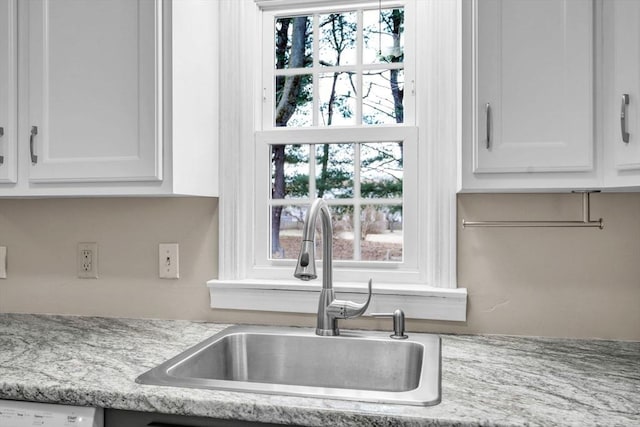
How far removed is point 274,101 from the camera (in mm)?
1878

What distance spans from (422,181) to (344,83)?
46cm

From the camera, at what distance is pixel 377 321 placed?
170 centimetres

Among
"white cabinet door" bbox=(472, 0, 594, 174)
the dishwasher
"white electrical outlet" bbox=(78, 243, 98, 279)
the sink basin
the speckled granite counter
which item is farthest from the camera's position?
"white electrical outlet" bbox=(78, 243, 98, 279)

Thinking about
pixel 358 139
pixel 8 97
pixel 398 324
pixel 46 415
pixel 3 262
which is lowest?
pixel 46 415

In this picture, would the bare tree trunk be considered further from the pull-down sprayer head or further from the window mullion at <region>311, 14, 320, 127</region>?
the pull-down sprayer head

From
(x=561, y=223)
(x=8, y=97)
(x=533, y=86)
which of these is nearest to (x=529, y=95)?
(x=533, y=86)

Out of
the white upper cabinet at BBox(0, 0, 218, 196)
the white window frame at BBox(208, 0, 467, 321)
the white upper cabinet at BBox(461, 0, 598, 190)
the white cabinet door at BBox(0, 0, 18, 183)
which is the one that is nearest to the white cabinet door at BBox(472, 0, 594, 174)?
the white upper cabinet at BBox(461, 0, 598, 190)

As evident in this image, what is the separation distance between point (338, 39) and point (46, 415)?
4.78 ft

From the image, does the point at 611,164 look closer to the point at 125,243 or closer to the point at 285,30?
the point at 285,30

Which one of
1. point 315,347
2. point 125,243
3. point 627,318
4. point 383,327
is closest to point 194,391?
point 315,347

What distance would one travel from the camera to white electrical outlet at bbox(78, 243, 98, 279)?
1926mm

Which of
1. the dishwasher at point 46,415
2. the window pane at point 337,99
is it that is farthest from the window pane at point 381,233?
the dishwasher at point 46,415

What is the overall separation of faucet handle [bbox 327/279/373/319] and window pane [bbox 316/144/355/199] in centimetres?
43

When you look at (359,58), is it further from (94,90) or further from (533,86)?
(94,90)
